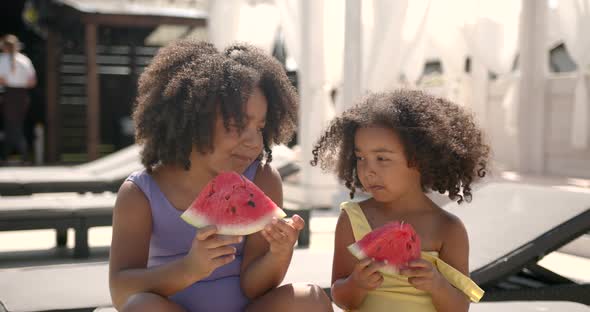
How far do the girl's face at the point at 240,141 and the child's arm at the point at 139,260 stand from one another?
26 centimetres

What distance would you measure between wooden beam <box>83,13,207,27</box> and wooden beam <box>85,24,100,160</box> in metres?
0.20

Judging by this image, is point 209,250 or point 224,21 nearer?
point 209,250

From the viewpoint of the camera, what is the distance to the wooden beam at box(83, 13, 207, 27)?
15.0m

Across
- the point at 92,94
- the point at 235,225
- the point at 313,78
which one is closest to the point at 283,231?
the point at 235,225

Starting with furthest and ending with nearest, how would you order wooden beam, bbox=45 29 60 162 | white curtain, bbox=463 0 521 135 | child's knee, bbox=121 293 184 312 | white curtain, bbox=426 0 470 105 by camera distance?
wooden beam, bbox=45 29 60 162, white curtain, bbox=426 0 470 105, white curtain, bbox=463 0 521 135, child's knee, bbox=121 293 184 312

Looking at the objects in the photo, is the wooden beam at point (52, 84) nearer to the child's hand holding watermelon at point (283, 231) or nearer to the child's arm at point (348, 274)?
the child's arm at point (348, 274)

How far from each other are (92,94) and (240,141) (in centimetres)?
1336

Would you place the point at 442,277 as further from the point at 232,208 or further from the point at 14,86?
the point at 14,86

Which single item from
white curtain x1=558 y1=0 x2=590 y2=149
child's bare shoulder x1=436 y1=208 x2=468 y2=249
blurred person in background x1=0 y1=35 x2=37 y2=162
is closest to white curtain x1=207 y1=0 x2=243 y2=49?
blurred person in background x1=0 y1=35 x2=37 y2=162

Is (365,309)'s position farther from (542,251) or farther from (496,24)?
(496,24)

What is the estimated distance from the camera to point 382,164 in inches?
96.1

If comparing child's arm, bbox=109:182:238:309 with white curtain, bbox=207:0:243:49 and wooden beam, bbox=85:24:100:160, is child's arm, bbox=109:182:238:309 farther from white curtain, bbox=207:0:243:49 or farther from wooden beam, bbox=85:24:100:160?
wooden beam, bbox=85:24:100:160

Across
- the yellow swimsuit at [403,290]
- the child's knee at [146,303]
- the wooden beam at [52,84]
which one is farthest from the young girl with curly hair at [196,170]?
the wooden beam at [52,84]

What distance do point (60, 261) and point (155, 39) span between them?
1187 centimetres
